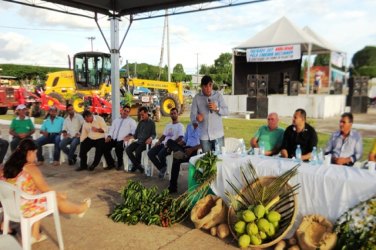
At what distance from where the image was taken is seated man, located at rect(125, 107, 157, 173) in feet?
19.8

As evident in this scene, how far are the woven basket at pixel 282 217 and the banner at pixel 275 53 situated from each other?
48.5 ft

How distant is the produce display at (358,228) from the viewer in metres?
2.76

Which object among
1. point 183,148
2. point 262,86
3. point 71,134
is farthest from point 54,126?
point 262,86

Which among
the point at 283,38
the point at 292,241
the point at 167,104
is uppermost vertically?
the point at 283,38

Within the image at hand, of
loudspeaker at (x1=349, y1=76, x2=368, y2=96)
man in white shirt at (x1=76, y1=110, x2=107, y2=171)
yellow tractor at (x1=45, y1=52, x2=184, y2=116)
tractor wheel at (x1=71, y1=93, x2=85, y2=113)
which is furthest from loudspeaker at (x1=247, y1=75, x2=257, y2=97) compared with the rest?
man in white shirt at (x1=76, y1=110, x2=107, y2=171)

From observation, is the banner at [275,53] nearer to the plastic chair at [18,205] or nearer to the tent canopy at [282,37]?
the tent canopy at [282,37]

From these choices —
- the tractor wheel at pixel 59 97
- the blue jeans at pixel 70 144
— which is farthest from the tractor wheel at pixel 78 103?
the blue jeans at pixel 70 144

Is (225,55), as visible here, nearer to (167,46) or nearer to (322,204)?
(167,46)

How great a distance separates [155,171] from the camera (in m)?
6.25

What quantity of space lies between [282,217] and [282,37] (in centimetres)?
1564

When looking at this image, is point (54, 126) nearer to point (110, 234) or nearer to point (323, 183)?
point (110, 234)

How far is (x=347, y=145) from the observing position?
13.7ft

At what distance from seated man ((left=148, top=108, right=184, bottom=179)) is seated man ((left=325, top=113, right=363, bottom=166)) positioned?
2458mm

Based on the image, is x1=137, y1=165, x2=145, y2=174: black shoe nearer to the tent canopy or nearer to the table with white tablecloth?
the table with white tablecloth
